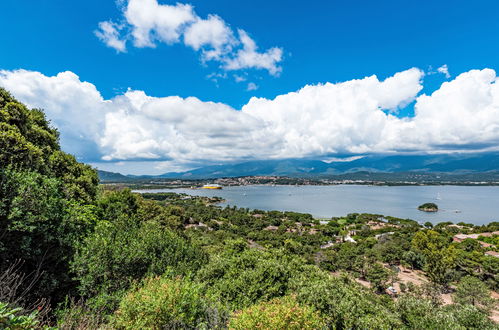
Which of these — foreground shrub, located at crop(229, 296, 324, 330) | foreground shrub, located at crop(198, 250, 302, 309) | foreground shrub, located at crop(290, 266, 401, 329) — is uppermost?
foreground shrub, located at crop(229, 296, 324, 330)

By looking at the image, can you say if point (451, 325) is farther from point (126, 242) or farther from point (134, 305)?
point (126, 242)

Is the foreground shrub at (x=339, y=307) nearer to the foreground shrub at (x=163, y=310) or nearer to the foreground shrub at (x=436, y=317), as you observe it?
the foreground shrub at (x=436, y=317)

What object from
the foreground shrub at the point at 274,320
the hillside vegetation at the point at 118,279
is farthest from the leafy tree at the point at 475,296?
the foreground shrub at the point at 274,320

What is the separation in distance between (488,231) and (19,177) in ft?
259

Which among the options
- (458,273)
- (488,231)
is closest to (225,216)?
(458,273)

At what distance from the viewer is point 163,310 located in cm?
586

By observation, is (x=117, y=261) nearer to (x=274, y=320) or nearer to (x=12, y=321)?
(x=274, y=320)

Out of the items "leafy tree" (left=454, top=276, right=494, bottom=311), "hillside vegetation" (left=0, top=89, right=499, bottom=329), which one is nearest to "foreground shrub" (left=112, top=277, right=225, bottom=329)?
"hillside vegetation" (left=0, top=89, right=499, bottom=329)

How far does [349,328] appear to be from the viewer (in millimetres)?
8906

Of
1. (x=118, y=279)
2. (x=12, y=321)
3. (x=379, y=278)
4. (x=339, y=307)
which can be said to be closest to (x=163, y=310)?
(x=12, y=321)

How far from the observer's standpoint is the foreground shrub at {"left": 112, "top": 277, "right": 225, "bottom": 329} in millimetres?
5664

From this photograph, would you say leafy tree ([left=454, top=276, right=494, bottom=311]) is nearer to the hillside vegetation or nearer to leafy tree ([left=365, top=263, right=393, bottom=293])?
leafy tree ([left=365, top=263, right=393, bottom=293])

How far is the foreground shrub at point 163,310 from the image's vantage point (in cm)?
566

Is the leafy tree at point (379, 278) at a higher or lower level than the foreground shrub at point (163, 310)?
lower
